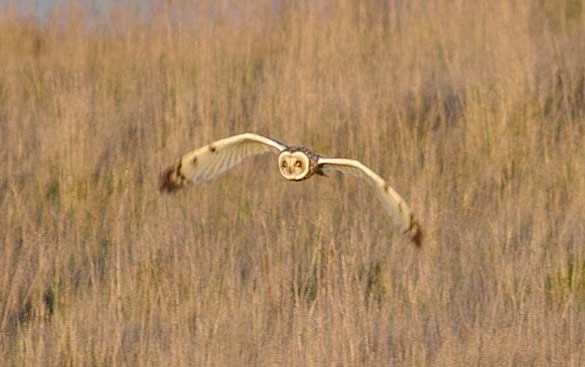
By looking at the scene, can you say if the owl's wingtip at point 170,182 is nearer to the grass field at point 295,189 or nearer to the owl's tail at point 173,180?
the owl's tail at point 173,180

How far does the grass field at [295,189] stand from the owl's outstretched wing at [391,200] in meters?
0.19

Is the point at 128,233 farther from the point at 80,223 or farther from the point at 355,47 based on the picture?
the point at 355,47

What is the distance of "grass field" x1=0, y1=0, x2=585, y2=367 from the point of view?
4016 millimetres

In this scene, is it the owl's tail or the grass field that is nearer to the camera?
the grass field

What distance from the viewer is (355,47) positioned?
729cm

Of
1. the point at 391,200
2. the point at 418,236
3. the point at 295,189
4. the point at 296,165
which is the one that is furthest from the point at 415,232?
the point at 295,189

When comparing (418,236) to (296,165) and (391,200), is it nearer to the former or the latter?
(391,200)

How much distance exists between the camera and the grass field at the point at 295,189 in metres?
4.02

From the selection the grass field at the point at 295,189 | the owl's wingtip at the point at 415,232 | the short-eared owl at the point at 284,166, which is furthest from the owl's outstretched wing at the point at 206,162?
the owl's wingtip at the point at 415,232

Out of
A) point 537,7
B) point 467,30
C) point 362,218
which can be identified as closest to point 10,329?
point 362,218

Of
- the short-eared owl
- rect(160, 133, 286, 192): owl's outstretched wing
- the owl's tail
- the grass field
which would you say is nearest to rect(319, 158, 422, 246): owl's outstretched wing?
the short-eared owl

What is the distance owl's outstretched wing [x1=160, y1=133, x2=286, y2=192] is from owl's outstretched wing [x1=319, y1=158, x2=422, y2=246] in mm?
298

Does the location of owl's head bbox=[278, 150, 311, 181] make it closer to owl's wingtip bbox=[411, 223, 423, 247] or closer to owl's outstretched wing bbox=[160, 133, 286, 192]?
owl's outstretched wing bbox=[160, 133, 286, 192]

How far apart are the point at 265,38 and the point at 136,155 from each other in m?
1.67
